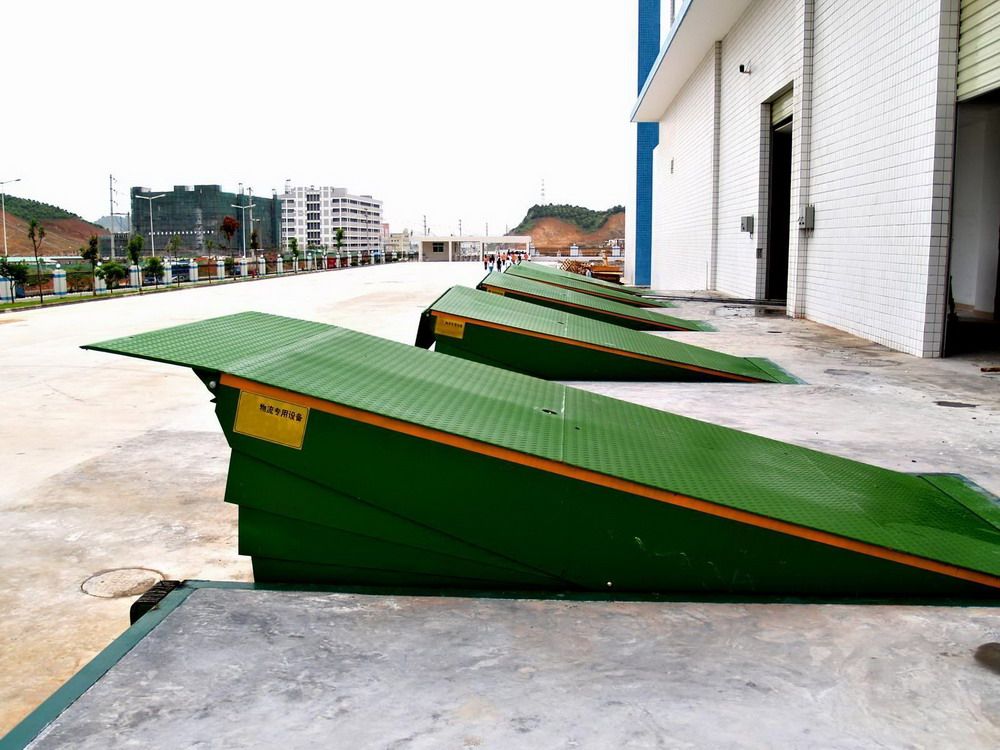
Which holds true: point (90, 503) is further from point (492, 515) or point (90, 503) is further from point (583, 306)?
point (583, 306)

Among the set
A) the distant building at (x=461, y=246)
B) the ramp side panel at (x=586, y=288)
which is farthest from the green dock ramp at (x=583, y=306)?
the distant building at (x=461, y=246)

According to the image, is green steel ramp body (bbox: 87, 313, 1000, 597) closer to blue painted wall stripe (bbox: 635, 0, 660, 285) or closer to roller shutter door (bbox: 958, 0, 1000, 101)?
roller shutter door (bbox: 958, 0, 1000, 101)

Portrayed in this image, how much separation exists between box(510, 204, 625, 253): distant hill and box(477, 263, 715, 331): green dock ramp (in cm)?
14012

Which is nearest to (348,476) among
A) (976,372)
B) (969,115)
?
(976,372)

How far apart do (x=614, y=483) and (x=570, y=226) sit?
523 feet

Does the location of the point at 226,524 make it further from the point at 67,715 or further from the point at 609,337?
the point at 609,337

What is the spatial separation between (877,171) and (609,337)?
4914 millimetres

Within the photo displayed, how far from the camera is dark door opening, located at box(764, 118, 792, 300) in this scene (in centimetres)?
1752

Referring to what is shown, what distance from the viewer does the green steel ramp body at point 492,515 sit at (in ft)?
9.12

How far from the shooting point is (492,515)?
282cm

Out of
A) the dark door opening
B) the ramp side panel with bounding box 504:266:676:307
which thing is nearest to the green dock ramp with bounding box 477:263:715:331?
the ramp side panel with bounding box 504:266:676:307

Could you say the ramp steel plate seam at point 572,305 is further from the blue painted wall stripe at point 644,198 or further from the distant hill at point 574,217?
the distant hill at point 574,217

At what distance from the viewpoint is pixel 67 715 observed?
6.67 feet

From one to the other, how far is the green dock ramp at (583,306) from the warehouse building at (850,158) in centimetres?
244
